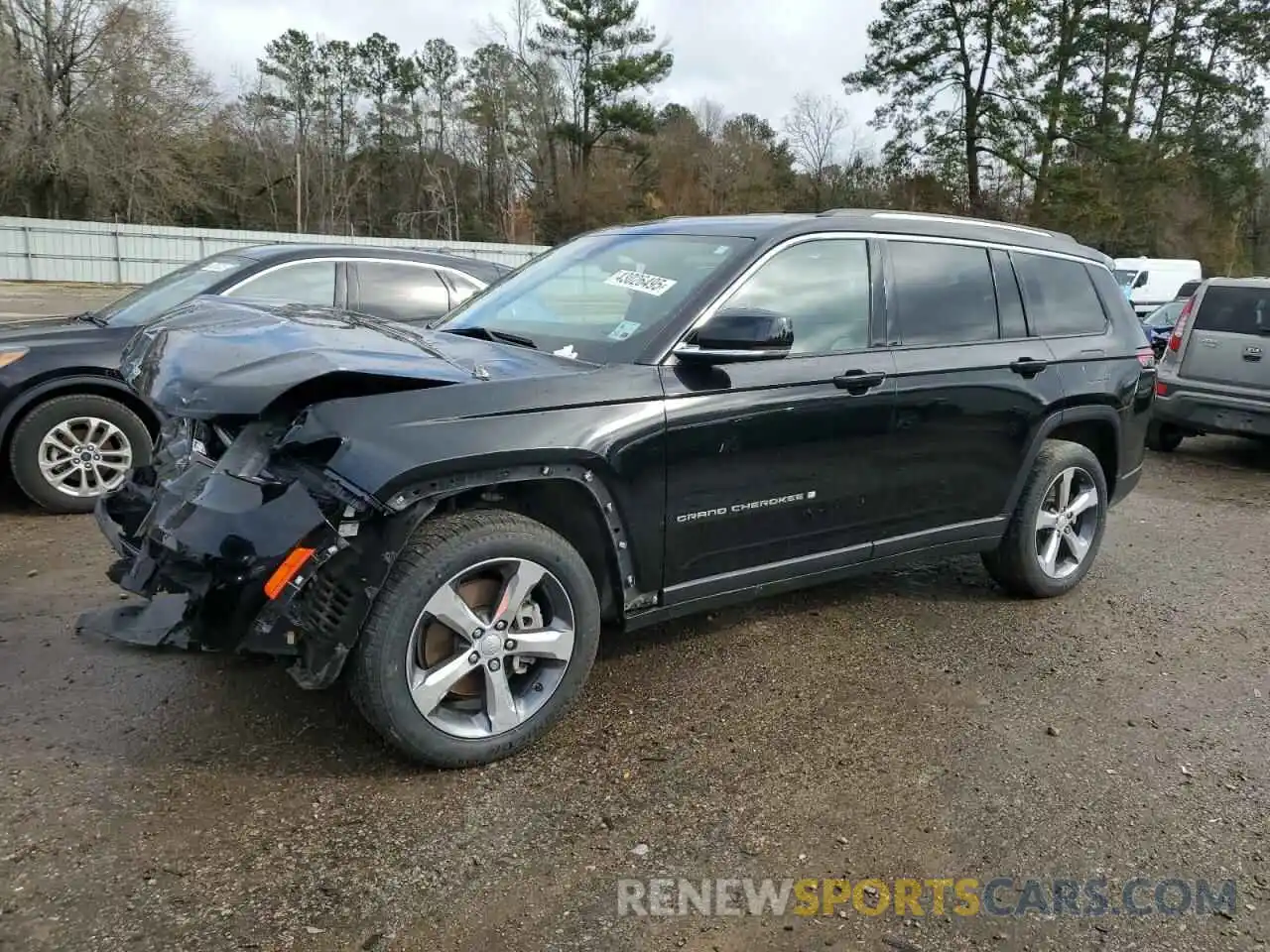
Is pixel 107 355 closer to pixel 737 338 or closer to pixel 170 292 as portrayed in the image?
pixel 170 292

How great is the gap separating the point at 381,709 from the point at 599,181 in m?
49.0

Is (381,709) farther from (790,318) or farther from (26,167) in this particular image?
(26,167)

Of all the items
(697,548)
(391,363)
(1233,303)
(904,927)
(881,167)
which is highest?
(881,167)

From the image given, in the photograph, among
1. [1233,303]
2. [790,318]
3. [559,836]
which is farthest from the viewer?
[1233,303]

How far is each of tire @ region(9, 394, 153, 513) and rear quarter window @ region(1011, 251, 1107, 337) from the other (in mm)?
4786

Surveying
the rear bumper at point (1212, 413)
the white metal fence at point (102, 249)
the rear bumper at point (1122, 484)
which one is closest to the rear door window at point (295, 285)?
the rear bumper at point (1122, 484)

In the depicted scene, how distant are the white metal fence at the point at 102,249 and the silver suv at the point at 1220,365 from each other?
2415cm

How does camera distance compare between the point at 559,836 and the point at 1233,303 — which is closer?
the point at 559,836

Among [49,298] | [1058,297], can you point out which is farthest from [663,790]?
[49,298]

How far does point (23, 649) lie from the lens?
12.8 ft

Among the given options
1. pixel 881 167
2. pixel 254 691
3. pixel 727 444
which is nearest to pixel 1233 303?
pixel 727 444

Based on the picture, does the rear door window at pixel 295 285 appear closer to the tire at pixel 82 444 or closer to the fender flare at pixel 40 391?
the fender flare at pixel 40 391

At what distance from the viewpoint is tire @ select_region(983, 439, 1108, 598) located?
15.5 feet

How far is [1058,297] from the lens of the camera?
16.0ft
